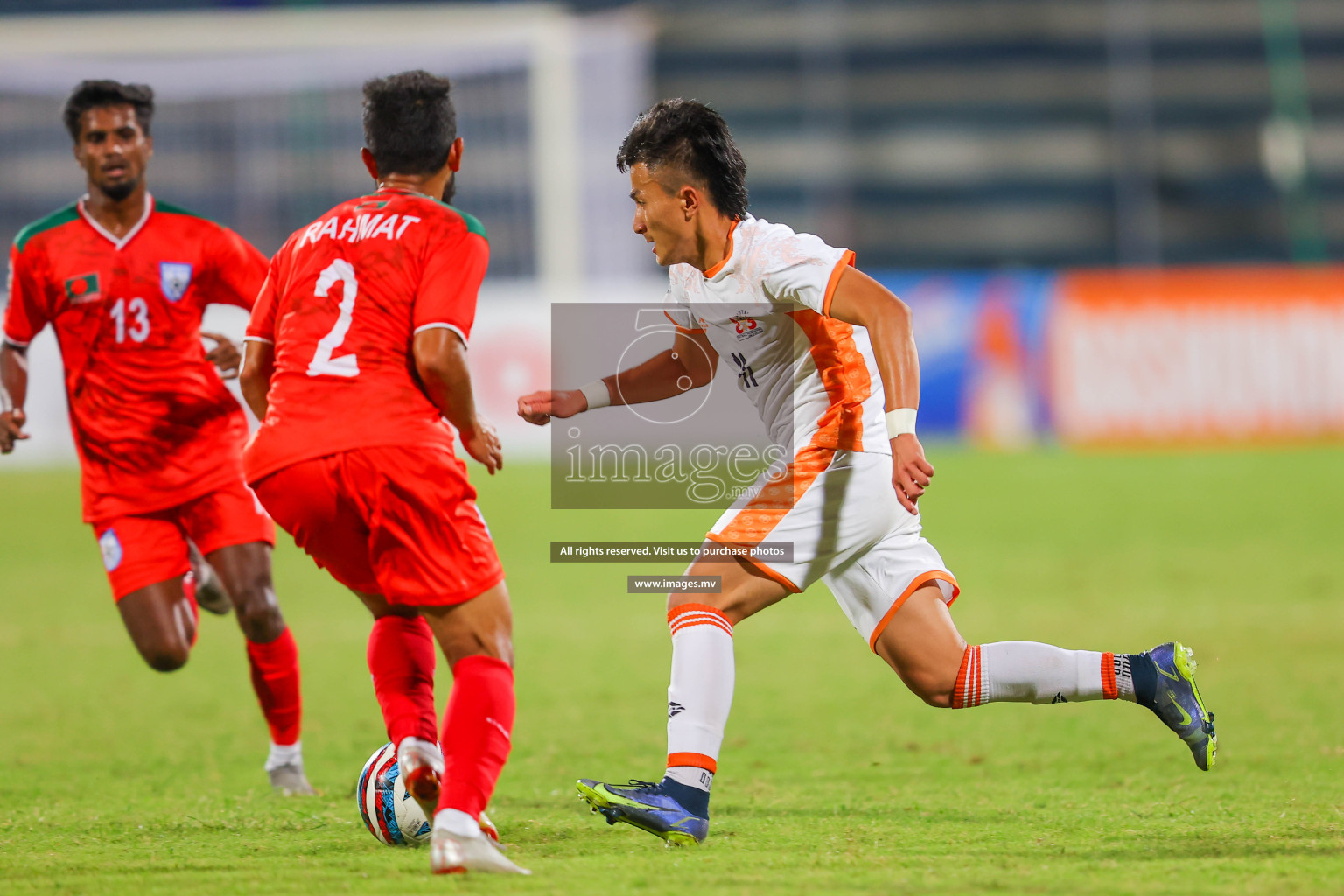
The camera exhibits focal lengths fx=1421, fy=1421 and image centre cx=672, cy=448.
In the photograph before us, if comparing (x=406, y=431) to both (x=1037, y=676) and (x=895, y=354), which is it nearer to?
(x=895, y=354)

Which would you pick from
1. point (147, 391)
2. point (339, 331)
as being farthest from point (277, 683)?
point (339, 331)

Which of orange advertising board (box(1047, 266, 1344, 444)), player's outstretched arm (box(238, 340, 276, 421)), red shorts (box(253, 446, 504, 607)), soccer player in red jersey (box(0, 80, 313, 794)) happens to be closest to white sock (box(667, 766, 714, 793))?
red shorts (box(253, 446, 504, 607))

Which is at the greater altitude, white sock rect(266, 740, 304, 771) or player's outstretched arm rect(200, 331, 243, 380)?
player's outstretched arm rect(200, 331, 243, 380)

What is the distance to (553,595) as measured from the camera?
10.6 metres

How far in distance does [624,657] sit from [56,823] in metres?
4.13

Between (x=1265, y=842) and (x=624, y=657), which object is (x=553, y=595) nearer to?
(x=624, y=657)

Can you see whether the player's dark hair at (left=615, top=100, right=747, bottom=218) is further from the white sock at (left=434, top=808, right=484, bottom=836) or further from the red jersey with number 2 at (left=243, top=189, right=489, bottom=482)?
the white sock at (left=434, top=808, right=484, bottom=836)

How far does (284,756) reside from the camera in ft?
16.8

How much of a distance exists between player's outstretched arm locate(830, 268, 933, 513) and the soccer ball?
1.66 metres

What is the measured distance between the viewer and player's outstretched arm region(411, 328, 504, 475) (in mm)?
3574

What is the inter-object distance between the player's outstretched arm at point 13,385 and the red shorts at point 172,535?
17.9 inches

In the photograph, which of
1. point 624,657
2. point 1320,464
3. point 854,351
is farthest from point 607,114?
point 854,351

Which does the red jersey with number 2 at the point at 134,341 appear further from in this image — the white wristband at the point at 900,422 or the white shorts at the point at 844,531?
the white wristband at the point at 900,422

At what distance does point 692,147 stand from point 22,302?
9.18 ft
